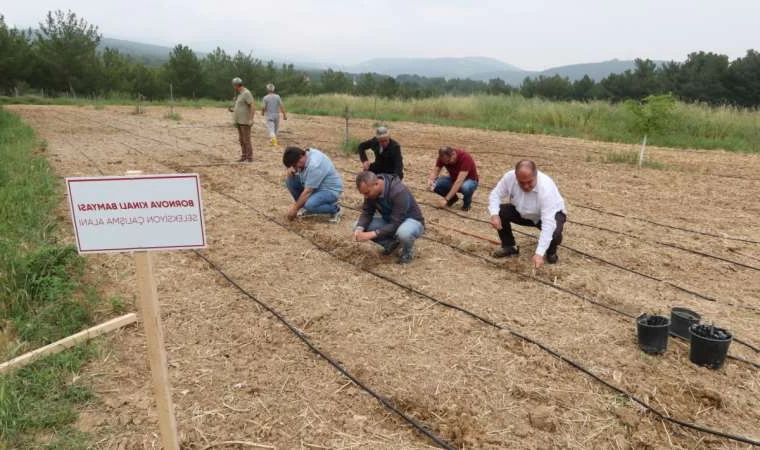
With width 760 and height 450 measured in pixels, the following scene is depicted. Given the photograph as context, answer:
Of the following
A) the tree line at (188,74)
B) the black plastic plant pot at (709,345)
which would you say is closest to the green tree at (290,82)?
the tree line at (188,74)

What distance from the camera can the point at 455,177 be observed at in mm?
6492

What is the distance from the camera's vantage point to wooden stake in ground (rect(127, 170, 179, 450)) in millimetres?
2133

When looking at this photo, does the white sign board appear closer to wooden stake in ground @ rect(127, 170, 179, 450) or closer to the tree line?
wooden stake in ground @ rect(127, 170, 179, 450)

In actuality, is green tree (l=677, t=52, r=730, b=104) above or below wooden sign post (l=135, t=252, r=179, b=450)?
above

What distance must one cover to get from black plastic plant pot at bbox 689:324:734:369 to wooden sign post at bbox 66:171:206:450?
2838mm

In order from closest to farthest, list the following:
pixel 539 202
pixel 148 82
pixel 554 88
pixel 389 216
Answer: pixel 539 202 < pixel 389 216 < pixel 148 82 < pixel 554 88

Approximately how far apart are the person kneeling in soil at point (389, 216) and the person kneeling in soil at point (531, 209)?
0.72 metres

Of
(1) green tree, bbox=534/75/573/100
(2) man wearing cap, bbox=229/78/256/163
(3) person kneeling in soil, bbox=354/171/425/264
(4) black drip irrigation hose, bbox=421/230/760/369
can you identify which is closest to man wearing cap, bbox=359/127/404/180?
(4) black drip irrigation hose, bbox=421/230/760/369

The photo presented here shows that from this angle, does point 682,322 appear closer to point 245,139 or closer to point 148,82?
point 245,139

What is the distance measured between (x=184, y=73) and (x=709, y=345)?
36.1 m

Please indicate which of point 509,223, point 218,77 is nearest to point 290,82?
point 218,77

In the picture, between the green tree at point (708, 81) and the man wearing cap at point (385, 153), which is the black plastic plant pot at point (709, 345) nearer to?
the man wearing cap at point (385, 153)

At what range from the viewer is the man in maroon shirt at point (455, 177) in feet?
20.3

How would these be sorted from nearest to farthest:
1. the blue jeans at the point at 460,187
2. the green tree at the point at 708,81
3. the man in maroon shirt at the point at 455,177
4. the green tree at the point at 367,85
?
the man in maroon shirt at the point at 455,177
the blue jeans at the point at 460,187
the green tree at the point at 708,81
the green tree at the point at 367,85
